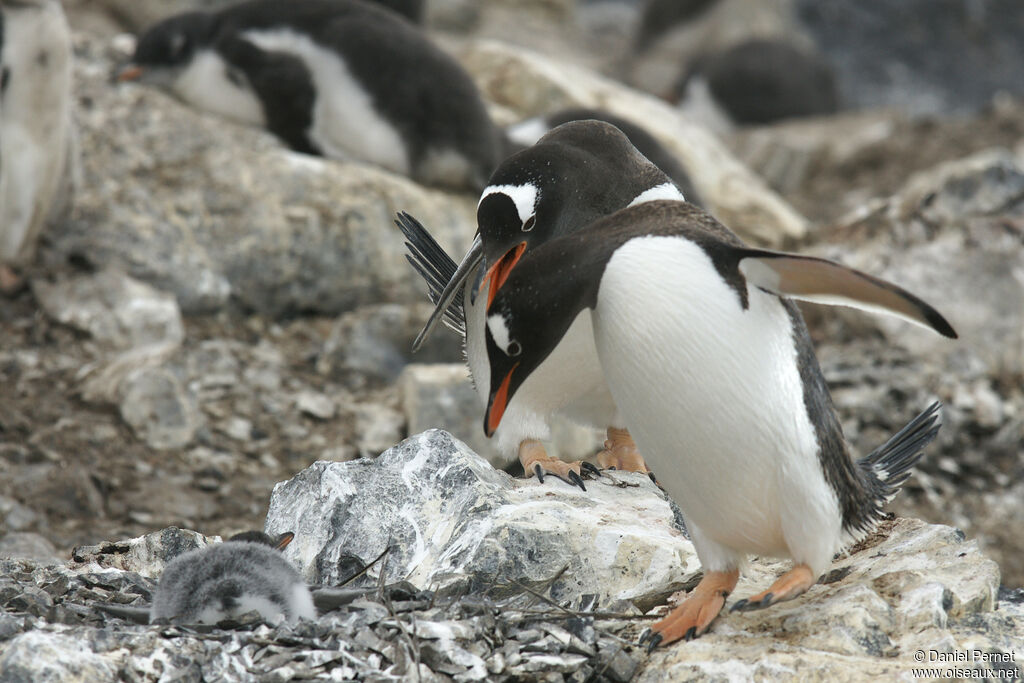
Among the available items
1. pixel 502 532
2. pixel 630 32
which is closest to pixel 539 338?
pixel 502 532

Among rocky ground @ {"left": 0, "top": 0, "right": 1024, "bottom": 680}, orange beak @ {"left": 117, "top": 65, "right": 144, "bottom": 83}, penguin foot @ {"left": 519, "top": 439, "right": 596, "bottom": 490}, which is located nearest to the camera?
penguin foot @ {"left": 519, "top": 439, "right": 596, "bottom": 490}

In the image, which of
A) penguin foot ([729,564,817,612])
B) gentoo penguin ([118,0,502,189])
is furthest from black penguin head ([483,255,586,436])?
gentoo penguin ([118,0,502,189])

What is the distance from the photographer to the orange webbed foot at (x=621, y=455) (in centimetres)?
387

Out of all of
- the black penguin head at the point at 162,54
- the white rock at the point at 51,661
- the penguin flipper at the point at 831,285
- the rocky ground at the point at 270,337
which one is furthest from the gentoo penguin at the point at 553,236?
the black penguin head at the point at 162,54

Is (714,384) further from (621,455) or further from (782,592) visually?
(621,455)

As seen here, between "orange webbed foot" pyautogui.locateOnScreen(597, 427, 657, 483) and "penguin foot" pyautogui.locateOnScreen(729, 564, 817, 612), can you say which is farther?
"orange webbed foot" pyautogui.locateOnScreen(597, 427, 657, 483)

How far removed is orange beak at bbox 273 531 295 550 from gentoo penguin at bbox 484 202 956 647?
28.1 inches

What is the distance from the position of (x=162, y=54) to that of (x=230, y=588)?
484 cm

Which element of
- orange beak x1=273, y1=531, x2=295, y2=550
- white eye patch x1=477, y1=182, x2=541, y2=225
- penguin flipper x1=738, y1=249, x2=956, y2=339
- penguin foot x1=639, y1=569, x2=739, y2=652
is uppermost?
penguin flipper x1=738, y1=249, x2=956, y2=339

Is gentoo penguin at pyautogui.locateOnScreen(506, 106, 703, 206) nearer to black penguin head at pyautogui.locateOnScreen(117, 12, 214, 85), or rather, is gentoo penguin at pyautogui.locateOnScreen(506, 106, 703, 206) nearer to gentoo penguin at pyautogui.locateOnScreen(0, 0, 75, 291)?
black penguin head at pyautogui.locateOnScreen(117, 12, 214, 85)

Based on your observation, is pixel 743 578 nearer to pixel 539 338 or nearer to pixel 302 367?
pixel 539 338

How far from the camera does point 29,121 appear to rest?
5.70 m

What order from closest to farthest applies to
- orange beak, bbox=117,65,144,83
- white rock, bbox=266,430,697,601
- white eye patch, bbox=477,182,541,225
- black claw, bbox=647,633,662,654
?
1. black claw, bbox=647,633,662,654
2. white rock, bbox=266,430,697,601
3. white eye patch, bbox=477,182,541,225
4. orange beak, bbox=117,65,144,83

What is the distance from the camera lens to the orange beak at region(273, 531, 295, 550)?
314cm
